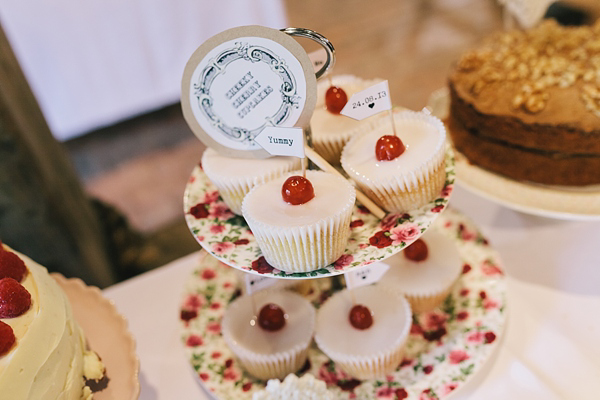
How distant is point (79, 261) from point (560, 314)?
1432 millimetres

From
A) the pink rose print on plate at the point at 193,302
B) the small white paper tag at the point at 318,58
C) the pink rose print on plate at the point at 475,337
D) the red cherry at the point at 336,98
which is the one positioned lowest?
the pink rose print on plate at the point at 475,337

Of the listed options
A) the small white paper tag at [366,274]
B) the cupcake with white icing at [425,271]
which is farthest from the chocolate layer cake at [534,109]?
the small white paper tag at [366,274]

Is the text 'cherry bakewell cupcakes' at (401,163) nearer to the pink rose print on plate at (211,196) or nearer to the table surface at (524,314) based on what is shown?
the pink rose print on plate at (211,196)

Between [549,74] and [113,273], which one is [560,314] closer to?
[549,74]

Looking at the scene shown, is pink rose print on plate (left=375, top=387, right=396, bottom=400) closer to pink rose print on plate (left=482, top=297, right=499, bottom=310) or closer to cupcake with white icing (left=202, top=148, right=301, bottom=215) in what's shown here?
pink rose print on plate (left=482, top=297, right=499, bottom=310)

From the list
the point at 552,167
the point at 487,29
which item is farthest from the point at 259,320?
the point at 487,29

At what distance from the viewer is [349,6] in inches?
161

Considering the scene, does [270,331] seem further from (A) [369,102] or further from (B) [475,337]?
(A) [369,102]

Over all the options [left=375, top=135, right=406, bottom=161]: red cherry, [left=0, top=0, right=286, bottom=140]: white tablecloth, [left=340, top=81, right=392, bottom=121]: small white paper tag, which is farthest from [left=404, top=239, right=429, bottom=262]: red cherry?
[left=0, top=0, right=286, bottom=140]: white tablecloth

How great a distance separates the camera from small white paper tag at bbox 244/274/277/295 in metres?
1.09

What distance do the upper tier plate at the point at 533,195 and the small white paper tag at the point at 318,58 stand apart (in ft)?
1.75

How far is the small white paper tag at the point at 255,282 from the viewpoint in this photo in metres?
1.09

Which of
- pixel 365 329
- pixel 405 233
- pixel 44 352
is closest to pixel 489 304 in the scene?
pixel 365 329

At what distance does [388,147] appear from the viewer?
0.96m
